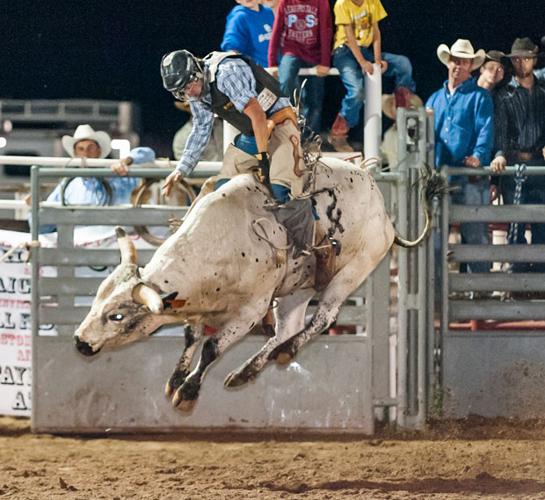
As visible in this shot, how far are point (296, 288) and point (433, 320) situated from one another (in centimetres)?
214

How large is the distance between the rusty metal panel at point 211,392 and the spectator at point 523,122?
1.69 m

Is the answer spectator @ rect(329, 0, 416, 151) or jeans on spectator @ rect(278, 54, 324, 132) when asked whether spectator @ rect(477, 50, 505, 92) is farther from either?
jeans on spectator @ rect(278, 54, 324, 132)

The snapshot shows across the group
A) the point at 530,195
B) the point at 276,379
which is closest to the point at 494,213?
the point at 530,195

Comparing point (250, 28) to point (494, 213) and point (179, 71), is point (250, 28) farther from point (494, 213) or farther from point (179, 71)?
point (179, 71)

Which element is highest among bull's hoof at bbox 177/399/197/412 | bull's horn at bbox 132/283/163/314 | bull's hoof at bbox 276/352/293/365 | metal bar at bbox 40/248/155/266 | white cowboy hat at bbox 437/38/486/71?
white cowboy hat at bbox 437/38/486/71

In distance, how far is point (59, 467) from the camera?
323 inches

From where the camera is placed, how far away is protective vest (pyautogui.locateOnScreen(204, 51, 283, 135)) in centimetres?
703

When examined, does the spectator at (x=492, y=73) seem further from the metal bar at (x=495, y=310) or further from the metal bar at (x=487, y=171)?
the metal bar at (x=495, y=310)

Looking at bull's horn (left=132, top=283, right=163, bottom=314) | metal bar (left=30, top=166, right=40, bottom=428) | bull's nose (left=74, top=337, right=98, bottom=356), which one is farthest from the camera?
metal bar (left=30, top=166, right=40, bottom=428)

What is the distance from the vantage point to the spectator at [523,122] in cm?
955

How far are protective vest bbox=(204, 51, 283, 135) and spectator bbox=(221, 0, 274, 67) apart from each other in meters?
2.05

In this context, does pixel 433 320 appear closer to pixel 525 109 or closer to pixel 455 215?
pixel 455 215

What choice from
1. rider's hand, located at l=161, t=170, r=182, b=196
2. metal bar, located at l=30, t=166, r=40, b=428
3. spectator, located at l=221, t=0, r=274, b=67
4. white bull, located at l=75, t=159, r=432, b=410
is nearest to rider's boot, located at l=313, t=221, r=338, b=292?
white bull, located at l=75, t=159, r=432, b=410

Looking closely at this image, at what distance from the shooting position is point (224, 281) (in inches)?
276
